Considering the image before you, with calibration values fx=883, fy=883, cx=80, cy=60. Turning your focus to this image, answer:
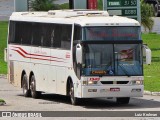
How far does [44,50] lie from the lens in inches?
1258

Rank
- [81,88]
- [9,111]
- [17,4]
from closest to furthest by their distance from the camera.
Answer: [9,111], [81,88], [17,4]

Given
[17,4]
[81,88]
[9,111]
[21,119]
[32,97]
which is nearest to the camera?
[21,119]

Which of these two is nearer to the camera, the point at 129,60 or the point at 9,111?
the point at 9,111

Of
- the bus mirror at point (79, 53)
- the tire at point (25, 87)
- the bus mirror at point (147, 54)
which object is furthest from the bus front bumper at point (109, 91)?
the tire at point (25, 87)

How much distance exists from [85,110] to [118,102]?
12.0 ft

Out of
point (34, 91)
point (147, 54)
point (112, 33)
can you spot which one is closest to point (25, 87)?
point (34, 91)

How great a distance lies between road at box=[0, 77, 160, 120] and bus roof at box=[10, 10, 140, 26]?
2.73 metres

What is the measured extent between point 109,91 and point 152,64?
700 inches

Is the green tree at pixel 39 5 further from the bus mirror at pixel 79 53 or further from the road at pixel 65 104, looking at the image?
the bus mirror at pixel 79 53

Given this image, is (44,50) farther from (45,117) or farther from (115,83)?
(45,117)

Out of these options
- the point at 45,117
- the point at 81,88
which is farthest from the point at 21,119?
the point at 81,88

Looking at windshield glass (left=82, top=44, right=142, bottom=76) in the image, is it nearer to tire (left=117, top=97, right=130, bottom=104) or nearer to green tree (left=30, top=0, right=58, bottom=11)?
tire (left=117, top=97, right=130, bottom=104)

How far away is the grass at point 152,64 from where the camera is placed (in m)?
35.8

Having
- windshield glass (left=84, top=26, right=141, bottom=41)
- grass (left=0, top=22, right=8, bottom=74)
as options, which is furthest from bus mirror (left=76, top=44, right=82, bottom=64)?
grass (left=0, top=22, right=8, bottom=74)
